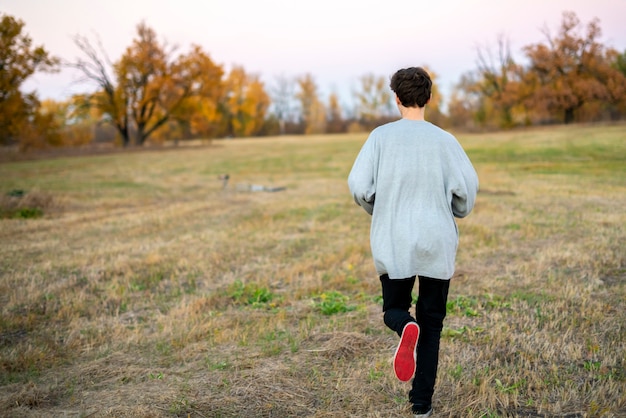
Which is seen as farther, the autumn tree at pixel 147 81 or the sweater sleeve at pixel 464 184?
the autumn tree at pixel 147 81

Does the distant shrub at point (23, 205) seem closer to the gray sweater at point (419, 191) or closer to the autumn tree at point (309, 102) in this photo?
the gray sweater at point (419, 191)

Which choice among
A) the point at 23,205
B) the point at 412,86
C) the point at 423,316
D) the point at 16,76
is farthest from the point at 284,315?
the point at 16,76

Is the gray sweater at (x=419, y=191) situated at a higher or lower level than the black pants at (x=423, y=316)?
higher

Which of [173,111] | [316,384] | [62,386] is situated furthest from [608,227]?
[173,111]

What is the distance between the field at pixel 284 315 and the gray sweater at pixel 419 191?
1178mm

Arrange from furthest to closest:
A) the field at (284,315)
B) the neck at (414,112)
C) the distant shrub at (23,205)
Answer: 1. the distant shrub at (23,205)
2. the field at (284,315)
3. the neck at (414,112)

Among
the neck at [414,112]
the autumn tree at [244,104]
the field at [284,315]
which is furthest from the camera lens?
the autumn tree at [244,104]

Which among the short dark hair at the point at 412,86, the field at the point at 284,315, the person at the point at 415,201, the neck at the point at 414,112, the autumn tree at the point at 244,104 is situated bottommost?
the field at the point at 284,315

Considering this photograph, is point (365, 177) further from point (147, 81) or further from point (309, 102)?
point (309, 102)

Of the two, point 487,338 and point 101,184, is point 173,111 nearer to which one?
point 101,184

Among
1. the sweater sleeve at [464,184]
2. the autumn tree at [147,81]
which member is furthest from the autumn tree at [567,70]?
the sweater sleeve at [464,184]

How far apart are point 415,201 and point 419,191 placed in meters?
0.07

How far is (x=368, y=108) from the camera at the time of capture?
87.2m

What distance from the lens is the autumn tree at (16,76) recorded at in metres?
33.5
